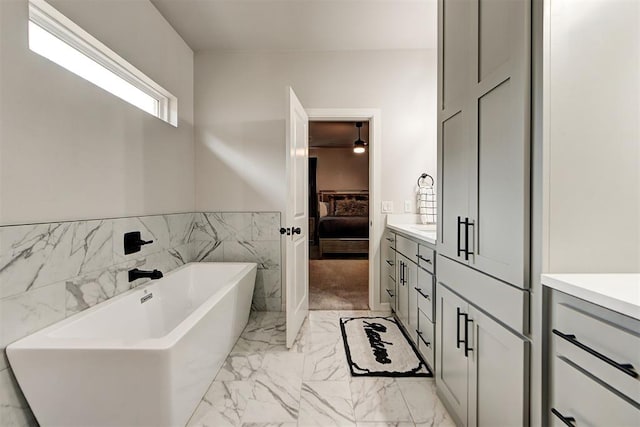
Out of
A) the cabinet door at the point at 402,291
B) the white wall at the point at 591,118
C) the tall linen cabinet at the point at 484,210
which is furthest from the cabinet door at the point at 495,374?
the cabinet door at the point at 402,291

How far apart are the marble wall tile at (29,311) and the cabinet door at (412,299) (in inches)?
83.0

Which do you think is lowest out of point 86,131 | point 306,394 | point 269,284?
point 306,394

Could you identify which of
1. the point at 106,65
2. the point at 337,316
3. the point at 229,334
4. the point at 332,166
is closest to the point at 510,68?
the point at 229,334

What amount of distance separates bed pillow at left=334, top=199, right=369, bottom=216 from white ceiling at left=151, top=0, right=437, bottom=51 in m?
5.58

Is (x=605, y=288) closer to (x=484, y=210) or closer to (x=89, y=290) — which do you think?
(x=484, y=210)

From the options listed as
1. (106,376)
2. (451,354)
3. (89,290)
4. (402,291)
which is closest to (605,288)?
(451,354)

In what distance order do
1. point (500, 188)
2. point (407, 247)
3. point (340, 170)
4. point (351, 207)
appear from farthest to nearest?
point (340, 170)
point (351, 207)
point (407, 247)
point (500, 188)

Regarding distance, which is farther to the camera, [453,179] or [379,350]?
[379,350]

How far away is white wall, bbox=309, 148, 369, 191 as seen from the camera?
8.67m

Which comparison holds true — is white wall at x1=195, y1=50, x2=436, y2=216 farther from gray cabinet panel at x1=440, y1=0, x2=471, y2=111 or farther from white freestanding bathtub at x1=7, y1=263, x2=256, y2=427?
white freestanding bathtub at x1=7, y1=263, x2=256, y2=427

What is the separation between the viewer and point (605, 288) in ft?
2.60

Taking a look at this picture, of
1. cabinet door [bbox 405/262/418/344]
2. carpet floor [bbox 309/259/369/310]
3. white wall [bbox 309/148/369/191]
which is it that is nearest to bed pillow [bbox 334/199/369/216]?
white wall [bbox 309/148/369/191]

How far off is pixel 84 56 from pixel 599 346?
2.71m

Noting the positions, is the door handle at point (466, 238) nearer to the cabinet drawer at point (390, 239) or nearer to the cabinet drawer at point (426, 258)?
the cabinet drawer at point (426, 258)
